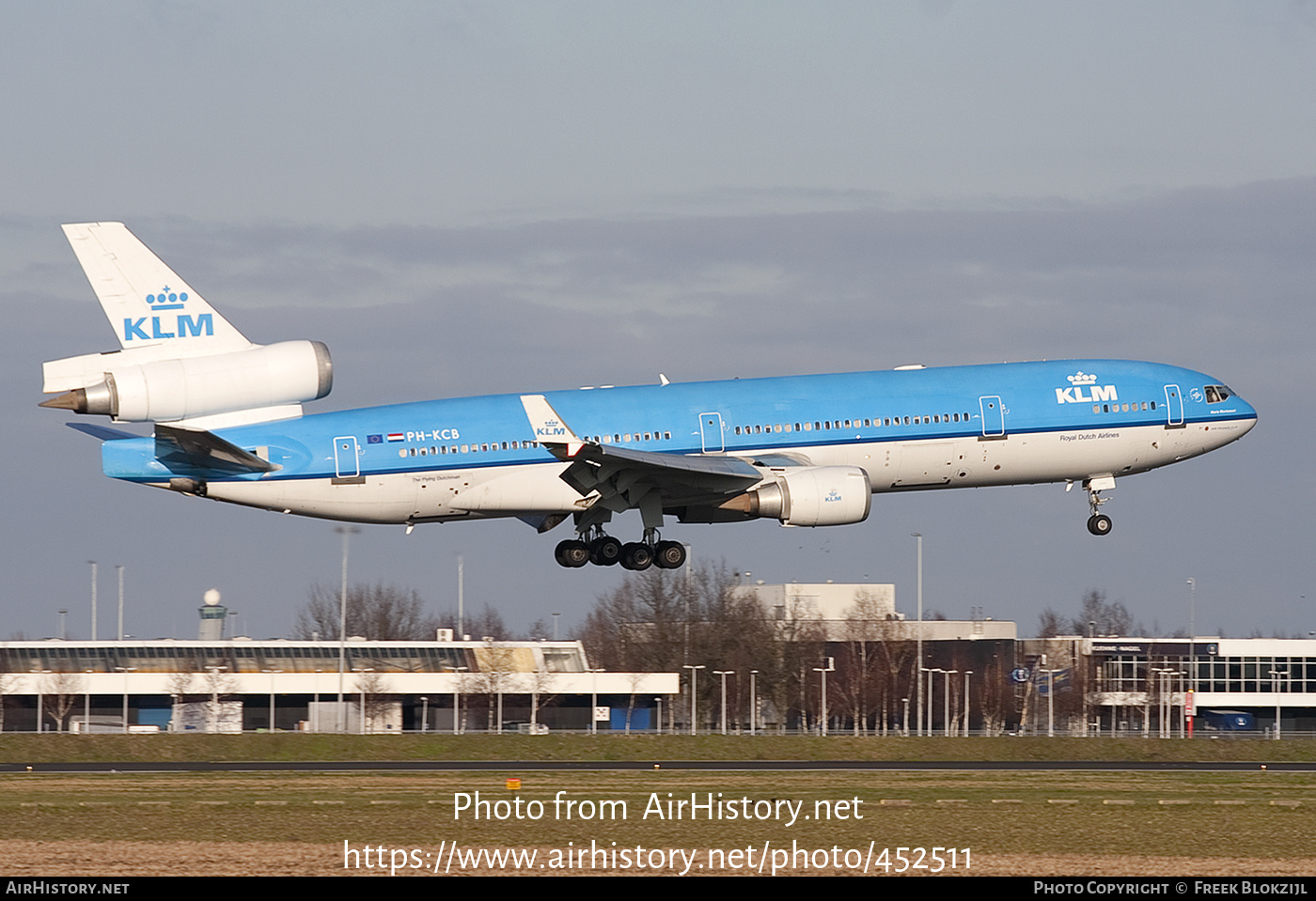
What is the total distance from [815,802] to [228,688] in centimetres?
7966

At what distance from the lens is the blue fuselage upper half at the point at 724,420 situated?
47.9m

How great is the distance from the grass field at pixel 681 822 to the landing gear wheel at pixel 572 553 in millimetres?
6519

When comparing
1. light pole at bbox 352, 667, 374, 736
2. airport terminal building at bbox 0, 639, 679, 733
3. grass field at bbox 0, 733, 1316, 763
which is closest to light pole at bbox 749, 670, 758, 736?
airport terminal building at bbox 0, 639, 679, 733

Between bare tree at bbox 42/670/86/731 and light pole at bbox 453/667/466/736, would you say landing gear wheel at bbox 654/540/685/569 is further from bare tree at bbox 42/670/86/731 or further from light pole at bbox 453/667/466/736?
bare tree at bbox 42/670/86/731

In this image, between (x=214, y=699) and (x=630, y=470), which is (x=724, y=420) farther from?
(x=214, y=699)

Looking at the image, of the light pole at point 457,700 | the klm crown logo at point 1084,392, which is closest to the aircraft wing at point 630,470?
the klm crown logo at point 1084,392

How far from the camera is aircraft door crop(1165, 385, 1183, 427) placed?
176 feet

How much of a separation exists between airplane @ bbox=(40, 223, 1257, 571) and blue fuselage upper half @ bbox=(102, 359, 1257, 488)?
53 millimetres

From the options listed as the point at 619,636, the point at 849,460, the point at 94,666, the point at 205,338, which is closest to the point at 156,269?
the point at 205,338

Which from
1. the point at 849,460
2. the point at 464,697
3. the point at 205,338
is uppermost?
the point at 205,338

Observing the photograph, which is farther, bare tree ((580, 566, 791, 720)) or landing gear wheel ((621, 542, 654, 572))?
bare tree ((580, 566, 791, 720))

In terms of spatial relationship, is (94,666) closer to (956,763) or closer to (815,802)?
(956,763)

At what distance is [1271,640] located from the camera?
146 metres

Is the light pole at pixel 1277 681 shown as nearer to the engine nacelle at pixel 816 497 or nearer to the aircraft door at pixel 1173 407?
the aircraft door at pixel 1173 407
